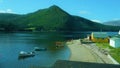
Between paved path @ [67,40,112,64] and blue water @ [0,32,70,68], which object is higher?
paved path @ [67,40,112,64]

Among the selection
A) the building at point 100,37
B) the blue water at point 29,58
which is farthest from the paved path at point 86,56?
the building at point 100,37

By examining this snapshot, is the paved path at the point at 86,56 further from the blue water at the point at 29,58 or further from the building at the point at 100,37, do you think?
the building at the point at 100,37

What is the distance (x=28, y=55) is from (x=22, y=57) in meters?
2.39

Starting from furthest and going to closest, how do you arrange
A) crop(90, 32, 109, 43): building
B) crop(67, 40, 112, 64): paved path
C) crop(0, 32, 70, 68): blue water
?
crop(90, 32, 109, 43): building
crop(0, 32, 70, 68): blue water
crop(67, 40, 112, 64): paved path

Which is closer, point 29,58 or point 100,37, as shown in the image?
point 29,58

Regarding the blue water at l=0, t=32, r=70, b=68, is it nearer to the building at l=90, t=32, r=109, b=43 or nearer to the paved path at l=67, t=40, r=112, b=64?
the paved path at l=67, t=40, r=112, b=64

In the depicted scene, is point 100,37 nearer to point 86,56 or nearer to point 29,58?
point 86,56

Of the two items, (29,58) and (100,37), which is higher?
(100,37)

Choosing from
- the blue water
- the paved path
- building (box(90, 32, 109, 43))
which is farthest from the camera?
building (box(90, 32, 109, 43))

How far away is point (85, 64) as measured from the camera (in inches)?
1025

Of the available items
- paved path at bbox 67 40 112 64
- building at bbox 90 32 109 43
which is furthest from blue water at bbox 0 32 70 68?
building at bbox 90 32 109 43

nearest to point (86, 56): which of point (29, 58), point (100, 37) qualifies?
point (29, 58)

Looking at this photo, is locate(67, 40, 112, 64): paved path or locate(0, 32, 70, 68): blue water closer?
locate(67, 40, 112, 64): paved path

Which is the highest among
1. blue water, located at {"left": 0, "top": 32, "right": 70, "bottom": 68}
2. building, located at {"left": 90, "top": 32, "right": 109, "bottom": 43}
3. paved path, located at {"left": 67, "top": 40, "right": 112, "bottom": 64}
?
building, located at {"left": 90, "top": 32, "right": 109, "bottom": 43}
